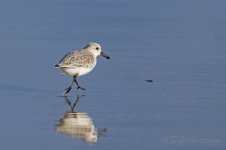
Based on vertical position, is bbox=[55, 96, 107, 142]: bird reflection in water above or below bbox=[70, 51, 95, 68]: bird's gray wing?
below

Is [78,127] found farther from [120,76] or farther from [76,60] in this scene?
[120,76]

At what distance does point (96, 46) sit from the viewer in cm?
1193

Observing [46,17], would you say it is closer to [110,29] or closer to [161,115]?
[110,29]

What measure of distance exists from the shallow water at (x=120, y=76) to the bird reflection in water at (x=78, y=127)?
0.07 feet

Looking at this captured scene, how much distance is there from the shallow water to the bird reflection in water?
2 centimetres

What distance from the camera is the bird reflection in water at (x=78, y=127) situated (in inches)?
346

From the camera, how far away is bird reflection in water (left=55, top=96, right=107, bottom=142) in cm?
879

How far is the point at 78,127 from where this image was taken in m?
9.17

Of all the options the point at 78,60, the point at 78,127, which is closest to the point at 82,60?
the point at 78,60

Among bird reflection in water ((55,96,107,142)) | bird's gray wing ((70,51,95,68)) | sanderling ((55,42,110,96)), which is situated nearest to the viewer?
bird reflection in water ((55,96,107,142))

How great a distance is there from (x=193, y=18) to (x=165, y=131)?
710cm

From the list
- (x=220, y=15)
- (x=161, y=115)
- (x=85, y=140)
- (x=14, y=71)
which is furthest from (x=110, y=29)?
(x=85, y=140)

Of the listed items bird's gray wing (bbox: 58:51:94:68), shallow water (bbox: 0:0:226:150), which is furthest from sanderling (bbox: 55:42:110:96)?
shallow water (bbox: 0:0:226:150)

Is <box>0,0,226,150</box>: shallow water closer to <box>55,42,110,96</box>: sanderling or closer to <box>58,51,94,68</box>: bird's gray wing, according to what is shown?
<box>55,42,110,96</box>: sanderling
